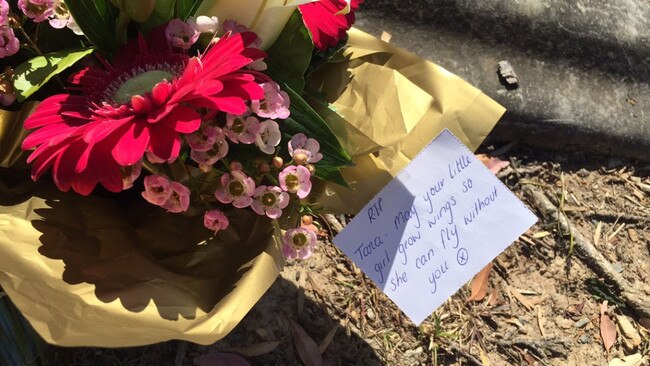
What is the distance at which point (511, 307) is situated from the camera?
1373 millimetres

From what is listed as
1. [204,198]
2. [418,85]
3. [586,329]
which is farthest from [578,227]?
[204,198]

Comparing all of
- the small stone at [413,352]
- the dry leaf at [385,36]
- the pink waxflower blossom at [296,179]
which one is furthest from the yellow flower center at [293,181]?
the dry leaf at [385,36]

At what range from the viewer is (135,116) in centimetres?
58

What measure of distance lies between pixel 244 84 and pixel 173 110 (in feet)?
0.22

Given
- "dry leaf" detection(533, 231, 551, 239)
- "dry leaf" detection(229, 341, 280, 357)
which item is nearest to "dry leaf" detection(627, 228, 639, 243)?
"dry leaf" detection(533, 231, 551, 239)

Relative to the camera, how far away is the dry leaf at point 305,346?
1193 millimetres

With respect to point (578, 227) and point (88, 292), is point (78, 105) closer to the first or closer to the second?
point (88, 292)

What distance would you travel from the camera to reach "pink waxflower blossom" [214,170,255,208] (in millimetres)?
662

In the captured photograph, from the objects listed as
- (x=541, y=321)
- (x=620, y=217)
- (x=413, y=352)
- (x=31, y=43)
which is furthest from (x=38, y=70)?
(x=620, y=217)

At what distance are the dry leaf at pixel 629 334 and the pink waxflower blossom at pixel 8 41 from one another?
4.10ft

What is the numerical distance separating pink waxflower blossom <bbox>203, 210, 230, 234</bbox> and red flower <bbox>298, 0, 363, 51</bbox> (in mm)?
201

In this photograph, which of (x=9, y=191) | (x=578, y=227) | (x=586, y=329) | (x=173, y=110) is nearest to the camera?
(x=173, y=110)

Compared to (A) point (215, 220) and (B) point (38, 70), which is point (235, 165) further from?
(B) point (38, 70)

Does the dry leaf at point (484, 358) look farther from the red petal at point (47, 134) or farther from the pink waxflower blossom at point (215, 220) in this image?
the red petal at point (47, 134)
